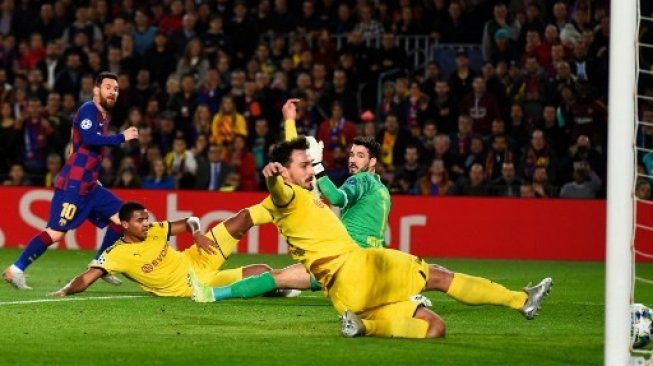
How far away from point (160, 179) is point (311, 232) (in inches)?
444

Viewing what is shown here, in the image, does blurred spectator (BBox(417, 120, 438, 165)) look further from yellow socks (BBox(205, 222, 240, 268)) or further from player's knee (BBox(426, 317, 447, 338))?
player's knee (BBox(426, 317, 447, 338))

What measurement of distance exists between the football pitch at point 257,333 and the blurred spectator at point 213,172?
6387 mm

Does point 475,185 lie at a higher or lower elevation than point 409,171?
lower

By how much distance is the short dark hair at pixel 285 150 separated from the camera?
10.4 m

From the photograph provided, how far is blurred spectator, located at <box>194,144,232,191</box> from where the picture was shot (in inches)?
843

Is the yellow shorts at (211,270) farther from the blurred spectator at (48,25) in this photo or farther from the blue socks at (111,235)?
the blurred spectator at (48,25)

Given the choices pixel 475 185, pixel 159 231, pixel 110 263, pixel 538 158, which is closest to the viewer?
pixel 110 263

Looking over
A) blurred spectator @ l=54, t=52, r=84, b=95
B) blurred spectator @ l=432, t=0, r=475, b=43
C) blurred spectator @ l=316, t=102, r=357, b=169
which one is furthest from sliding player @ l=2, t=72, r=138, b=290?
blurred spectator @ l=432, t=0, r=475, b=43

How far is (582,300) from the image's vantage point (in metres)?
13.9

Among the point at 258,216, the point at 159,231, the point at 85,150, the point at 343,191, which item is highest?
the point at 85,150

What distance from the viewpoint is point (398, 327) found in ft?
33.0

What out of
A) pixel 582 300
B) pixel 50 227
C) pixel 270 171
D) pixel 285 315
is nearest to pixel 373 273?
pixel 270 171

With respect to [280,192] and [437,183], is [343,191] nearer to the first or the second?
[280,192]

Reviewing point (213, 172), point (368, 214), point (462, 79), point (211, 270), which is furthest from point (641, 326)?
point (462, 79)
